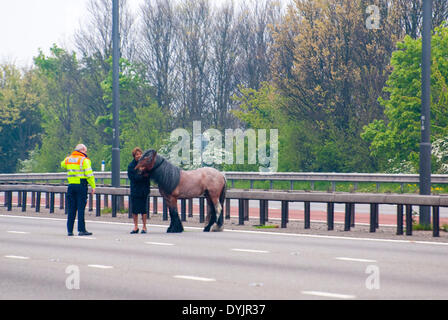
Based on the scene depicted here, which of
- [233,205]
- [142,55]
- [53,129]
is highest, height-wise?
[142,55]

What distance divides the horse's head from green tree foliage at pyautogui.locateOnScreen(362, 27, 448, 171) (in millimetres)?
20596

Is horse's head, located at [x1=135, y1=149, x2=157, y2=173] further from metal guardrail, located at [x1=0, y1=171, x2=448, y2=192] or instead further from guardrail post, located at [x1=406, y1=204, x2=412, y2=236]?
metal guardrail, located at [x1=0, y1=171, x2=448, y2=192]

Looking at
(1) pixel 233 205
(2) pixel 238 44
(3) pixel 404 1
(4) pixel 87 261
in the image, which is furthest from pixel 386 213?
(2) pixel 238 44

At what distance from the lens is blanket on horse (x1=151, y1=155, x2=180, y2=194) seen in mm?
18203

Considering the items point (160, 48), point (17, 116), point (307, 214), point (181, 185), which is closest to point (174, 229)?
point (181, 185)

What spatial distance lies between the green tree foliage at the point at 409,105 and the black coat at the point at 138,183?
20.5m

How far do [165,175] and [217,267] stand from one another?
6090 millimetres

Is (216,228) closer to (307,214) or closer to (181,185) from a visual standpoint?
(181,185)

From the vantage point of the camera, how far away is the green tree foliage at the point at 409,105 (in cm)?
3666

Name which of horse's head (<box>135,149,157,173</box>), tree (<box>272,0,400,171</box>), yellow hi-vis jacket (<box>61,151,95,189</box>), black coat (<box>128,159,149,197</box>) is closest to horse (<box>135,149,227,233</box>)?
horse's head (<box>135,149,157,173</box>)

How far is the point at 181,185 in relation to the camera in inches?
728
